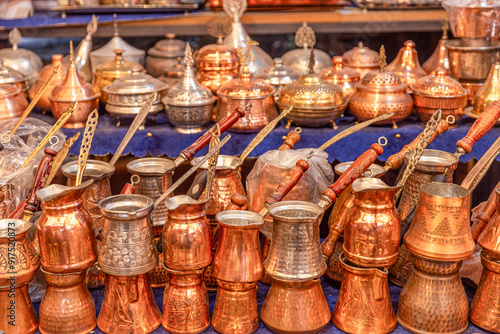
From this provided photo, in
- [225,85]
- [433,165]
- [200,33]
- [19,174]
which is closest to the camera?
[433,165]

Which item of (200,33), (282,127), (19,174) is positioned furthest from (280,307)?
(200,33)

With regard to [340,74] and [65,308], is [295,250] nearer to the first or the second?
[65,308]

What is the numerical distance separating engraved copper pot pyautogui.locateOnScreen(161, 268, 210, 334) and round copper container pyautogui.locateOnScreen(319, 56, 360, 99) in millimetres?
1499

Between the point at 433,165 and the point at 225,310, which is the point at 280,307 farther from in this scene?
the point at 433,165

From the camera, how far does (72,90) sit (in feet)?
8.04

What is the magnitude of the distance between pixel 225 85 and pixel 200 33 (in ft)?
5.17

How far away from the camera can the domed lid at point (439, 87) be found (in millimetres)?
2367

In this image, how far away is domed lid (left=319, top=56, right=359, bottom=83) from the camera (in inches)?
107

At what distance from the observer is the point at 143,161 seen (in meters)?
1.76

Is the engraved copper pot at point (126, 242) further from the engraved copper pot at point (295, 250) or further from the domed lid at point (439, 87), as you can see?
the domed lid at point (439, 87)

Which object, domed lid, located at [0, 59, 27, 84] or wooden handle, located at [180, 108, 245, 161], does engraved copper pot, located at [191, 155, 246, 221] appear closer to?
wooden handle, located at [180, 108, 245, 161]

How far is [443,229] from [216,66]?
162 cm

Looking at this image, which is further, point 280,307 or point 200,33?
point 200,33

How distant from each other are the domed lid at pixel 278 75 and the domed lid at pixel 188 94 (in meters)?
0.41
